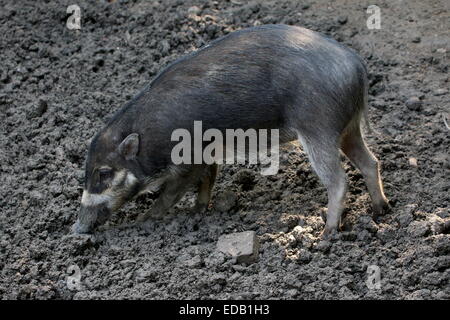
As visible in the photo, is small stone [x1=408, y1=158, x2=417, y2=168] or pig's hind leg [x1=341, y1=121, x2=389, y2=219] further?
small stone [x1=408, y1=158, x2=417, y2=168]

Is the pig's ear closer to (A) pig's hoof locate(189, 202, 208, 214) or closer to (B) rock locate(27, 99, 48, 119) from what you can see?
(A) pig's hoof locate(189, 202, 208, 214)

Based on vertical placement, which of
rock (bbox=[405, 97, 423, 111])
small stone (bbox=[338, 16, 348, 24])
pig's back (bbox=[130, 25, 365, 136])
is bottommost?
rock (bbox=[405, 97, 423, 111])

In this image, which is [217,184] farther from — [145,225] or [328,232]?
[328,232]

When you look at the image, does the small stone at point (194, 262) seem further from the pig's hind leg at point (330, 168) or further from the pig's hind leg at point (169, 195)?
the pig's hind leg at point (330, 168)

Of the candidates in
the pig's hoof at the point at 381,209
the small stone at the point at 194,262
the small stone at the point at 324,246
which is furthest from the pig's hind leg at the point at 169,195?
the pig's hoof at the point at 381,209

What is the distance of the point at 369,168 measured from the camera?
546 centimetres

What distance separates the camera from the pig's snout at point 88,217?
5586mm

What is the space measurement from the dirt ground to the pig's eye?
13.8 inches

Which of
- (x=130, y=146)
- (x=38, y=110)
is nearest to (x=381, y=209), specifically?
(x=130, y=146)

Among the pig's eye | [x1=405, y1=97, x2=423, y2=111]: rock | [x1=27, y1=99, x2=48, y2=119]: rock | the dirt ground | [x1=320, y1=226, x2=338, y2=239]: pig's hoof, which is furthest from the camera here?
[x1=27, y1=99, x2=48, y2=119]: rock

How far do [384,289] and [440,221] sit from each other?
0.71 metres

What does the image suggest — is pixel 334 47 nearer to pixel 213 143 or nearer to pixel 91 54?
pixel 213 143

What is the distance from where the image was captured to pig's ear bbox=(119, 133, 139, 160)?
5.38m

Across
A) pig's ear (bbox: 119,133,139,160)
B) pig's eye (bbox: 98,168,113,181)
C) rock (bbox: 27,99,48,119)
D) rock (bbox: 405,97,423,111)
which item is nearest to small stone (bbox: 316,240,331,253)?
pig's ear (bbox: 119,133,139,160)
